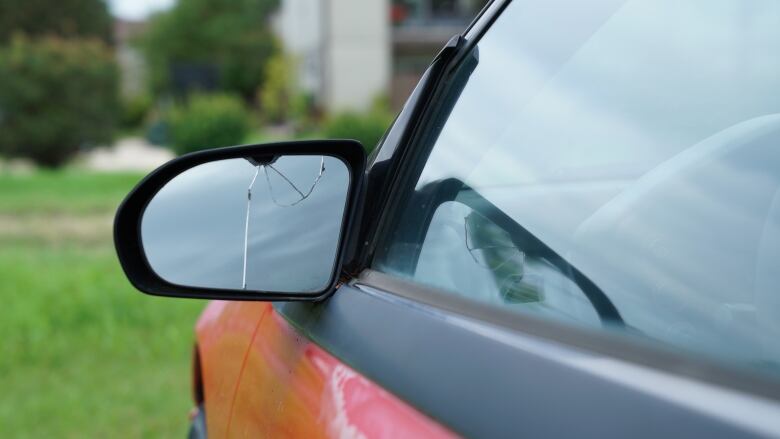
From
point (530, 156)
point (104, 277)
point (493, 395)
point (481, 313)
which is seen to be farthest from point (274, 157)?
point (104, 277)

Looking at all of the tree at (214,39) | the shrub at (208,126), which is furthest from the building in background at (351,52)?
the tree at (214,39)

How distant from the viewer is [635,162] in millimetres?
1412

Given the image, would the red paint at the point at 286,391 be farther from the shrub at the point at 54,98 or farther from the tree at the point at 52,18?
the tree at the point at 52,18

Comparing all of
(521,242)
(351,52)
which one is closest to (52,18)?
(351,52)

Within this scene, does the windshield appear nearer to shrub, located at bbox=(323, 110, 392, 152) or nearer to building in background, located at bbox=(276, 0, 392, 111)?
shrub, located at bbox=(323, 110, 392, 152)

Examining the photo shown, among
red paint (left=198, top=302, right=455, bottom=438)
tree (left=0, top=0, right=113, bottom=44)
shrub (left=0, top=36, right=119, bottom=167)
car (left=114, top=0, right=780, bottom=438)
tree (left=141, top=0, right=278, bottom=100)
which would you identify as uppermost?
car (left=114, top=0, right=780, bottom=438)

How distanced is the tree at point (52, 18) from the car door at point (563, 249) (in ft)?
184

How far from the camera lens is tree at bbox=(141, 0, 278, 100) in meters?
67.4

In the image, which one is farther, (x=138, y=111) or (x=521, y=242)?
(x=138, y=111)

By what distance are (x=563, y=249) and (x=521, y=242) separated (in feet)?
0.35

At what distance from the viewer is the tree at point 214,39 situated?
221 feet

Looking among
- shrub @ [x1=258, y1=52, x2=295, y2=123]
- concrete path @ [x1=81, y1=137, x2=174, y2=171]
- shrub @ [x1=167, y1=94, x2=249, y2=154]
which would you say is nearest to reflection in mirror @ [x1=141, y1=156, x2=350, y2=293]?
concrete path @ [x1=81, y1=137, x2=174, y2=171]

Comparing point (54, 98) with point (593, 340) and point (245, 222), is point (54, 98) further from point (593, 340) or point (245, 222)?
point (593, 340)

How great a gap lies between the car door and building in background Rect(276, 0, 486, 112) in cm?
3464
